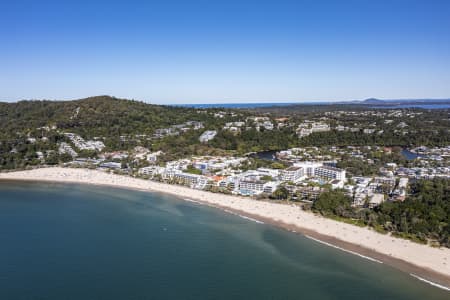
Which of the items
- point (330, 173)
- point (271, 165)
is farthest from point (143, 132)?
point (330, 173)

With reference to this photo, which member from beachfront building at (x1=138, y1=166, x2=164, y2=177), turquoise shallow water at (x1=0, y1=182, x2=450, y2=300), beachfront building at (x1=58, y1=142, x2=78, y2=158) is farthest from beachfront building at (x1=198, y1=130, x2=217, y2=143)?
turquoise shallow water at (x1=0, y1=182, x2=450, y2=300)

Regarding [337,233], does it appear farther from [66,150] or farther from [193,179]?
[66,150]

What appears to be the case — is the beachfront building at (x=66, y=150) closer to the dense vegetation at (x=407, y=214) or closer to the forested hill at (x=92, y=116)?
the forested hill at (x=92, y=116)

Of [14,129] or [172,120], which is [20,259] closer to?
[14,129]

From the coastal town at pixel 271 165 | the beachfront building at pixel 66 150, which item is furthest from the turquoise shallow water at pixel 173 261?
the beachfront building at pixel 66 150

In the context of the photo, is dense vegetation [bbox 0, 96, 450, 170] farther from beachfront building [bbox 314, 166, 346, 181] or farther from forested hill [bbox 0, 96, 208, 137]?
beachfront building [bbox 314, 166, 346, 181]
